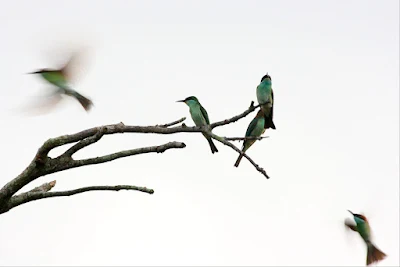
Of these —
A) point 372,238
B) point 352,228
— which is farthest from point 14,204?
point 372,238

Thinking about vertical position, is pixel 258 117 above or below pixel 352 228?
above

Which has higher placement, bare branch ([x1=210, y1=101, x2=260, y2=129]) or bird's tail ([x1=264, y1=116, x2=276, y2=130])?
bare branch ([x1=210, y1=101, x2=260, y2=129])

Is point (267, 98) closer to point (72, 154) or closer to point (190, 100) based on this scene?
point (190, 100)

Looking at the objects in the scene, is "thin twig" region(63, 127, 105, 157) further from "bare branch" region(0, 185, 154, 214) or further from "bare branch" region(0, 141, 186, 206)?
"bare branch" region(0, 185, 154, 214)

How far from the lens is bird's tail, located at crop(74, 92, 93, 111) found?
3.99m

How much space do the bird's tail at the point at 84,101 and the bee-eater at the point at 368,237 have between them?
7.48 feet

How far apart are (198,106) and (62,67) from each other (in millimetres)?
3210

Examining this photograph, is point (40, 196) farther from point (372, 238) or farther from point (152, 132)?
point (372, 238)

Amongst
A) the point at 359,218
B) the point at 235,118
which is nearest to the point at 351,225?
the point at 359,218

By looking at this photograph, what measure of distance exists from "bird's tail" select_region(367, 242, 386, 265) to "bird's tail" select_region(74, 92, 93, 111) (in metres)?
2.58

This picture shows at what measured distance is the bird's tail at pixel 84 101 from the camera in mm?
3990

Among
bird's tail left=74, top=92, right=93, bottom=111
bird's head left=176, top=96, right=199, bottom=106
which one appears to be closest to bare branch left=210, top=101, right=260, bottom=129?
bird's tail left=74, top=92, right=93, bottom=111

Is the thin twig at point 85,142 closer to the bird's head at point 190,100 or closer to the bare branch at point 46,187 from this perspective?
the bare branch at point 46,187

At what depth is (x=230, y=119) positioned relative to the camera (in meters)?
3.47
